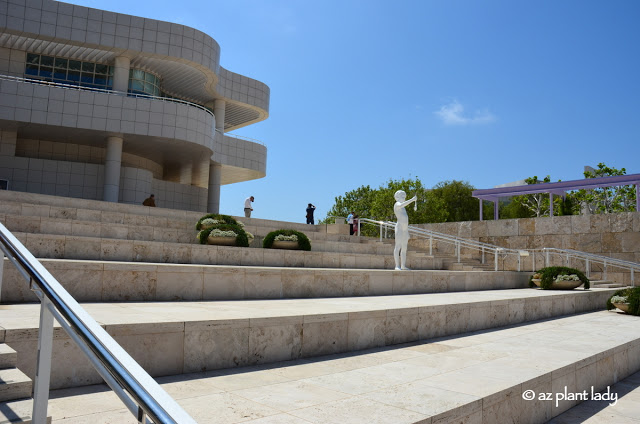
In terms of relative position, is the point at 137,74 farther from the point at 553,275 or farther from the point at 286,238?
the point at 553,275

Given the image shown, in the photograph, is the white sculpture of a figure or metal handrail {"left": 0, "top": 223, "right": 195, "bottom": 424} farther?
the white sculpture of a figure

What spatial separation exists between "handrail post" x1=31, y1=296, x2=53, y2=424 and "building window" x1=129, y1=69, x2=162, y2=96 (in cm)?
2818

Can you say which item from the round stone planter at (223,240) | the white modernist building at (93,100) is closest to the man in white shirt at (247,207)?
the white modernist building at (93,100)

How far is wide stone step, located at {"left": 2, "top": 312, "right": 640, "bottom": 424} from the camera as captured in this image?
12.2 feet

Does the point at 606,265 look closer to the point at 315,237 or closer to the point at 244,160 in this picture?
the point at 315,237

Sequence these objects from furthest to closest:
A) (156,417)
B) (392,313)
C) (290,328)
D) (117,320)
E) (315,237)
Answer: (315,237) → (392,313) → (290,328) → (117,320) → (156,417)

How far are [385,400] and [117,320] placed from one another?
2797mm

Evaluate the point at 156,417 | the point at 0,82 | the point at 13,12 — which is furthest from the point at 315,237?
the point at 13,12

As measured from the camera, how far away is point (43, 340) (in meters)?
2.77

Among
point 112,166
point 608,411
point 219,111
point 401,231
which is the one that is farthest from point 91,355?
point 219,111

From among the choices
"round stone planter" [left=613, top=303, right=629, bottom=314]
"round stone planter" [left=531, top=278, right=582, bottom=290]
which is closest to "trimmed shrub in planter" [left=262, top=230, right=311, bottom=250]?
"round stone planter" [left=531, top=278, right=582, bottom=290]

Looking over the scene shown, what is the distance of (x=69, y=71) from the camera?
27891 millimetres

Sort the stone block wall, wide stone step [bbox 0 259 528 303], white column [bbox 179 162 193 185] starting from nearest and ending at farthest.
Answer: wide stone step [bbox 0 259 528 303] < the stone block wall < white column [bbox 179 162 193 185]

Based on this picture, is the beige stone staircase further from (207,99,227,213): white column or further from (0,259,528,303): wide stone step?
(207,99,227,213): white column
